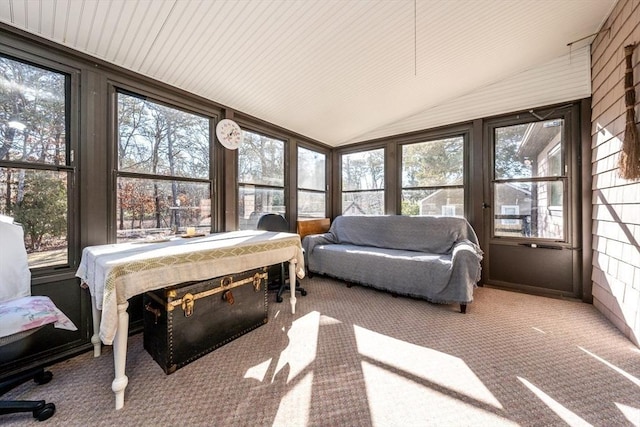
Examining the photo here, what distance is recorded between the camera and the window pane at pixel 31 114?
5.42 ft

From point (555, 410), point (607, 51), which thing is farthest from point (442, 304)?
point (607, 51)

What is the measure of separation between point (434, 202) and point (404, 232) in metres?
0.74

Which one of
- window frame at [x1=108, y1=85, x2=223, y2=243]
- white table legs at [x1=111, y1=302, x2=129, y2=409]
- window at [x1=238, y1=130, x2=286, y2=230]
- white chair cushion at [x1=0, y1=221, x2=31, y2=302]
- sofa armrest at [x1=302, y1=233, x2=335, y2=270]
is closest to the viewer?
white table legs at [x1=111, y1=302, x2=129, y2=409]

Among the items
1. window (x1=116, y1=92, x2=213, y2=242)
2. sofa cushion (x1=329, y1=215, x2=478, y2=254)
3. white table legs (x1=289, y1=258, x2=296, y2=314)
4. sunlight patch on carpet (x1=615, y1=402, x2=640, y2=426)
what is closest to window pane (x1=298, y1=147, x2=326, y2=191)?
sofa cushion (x1=329, y1=215, x2=478, y2=254)

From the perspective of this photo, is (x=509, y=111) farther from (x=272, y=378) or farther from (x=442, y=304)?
(x=272, y=378)

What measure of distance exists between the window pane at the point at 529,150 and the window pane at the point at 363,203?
1.68 metres

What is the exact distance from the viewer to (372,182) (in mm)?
4293

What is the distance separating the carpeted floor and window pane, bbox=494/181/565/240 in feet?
3.52

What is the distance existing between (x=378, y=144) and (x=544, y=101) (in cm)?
210

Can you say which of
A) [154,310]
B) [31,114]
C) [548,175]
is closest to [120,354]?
[154,310]

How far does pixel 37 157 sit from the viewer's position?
1.75 m

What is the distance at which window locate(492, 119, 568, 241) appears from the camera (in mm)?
2875

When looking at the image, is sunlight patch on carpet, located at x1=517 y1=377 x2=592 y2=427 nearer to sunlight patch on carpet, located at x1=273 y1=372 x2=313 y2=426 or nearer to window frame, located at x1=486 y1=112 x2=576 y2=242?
sunlight patch on carpet, located at x1=273 y1=372 x2=313 y2=426

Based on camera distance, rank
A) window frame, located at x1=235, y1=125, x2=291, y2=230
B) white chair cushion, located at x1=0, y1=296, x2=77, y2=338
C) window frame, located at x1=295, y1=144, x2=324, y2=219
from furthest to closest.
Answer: window frame, located at x1=295, y1=144, x2=324, y2=219, window frame, located at x1=235, y1=125, x2=291, y2=230, white chair cushion, located at x1=0, y1=296, x2=77, y2=338
